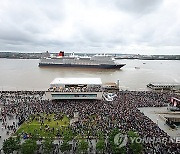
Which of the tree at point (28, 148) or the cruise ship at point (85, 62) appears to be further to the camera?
the cruise ship at point (85, 62)

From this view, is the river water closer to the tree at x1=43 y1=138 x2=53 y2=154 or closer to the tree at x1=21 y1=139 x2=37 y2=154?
the tree at x1=43 y1=138 x2=53 y2=154

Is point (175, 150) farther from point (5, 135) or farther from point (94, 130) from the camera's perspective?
point (5, 135)

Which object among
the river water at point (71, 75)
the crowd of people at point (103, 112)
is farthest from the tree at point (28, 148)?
the river water at point (71, 75)

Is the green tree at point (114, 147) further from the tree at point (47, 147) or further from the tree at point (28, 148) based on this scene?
the tree at point (28, 148)

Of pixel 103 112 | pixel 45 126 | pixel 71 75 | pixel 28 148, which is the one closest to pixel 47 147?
pixel 28 148

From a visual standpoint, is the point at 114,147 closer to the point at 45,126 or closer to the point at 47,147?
the point at 47,147

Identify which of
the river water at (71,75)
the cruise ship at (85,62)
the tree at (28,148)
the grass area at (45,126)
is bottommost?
the tree at (28,148)

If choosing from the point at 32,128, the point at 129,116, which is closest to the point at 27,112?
the point at 32,128
